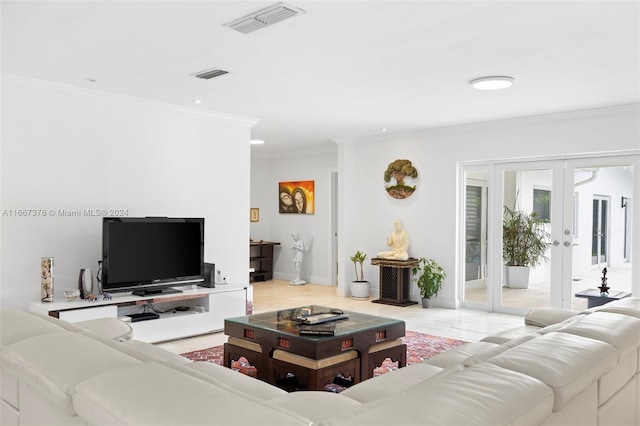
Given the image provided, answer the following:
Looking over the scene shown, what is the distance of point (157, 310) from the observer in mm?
5449

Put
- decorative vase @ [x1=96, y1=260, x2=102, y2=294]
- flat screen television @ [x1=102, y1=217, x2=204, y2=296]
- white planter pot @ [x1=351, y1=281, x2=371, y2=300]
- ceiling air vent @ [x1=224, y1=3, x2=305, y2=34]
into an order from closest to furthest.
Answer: ceiling air vent @ [x1=224, y1=3, x2=305, y2=34], flat screen television @ [x1=102, y1=217, x2=204, y2=296], decorative vase @ [x1=96, y1=260, x2=102, y2=294], white planter pot @ [x1=351, y1=281, x2=371, y2=300]

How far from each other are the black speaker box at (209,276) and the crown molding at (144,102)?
1.68 metres

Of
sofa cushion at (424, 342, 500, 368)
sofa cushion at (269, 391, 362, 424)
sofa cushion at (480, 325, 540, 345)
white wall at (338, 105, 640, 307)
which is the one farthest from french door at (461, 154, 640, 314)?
sofa cushion at (269, 391, 362, 424)

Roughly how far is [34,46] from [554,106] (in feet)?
16.1

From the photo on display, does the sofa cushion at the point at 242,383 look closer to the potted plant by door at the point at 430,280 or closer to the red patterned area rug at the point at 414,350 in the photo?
the red patterned area rug at the point at 414,350

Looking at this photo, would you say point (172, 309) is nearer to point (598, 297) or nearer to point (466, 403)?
point (598, 297)

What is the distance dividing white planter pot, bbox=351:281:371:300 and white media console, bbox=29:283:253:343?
246 cm

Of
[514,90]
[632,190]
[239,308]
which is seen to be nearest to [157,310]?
Result: [239,308]

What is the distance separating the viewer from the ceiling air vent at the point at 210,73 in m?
4.29

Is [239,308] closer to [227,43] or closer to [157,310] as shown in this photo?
[157,310]

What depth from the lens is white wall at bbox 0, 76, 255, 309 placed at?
14.9ft

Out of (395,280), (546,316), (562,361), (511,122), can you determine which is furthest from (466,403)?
(395,280)

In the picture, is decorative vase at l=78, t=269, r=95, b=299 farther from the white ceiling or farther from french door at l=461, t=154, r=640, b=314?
french door at l=461, t=154, r=640, b=314

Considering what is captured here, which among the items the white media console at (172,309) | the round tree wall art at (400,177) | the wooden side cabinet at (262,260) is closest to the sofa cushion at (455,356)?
the white media console at (172,309)
